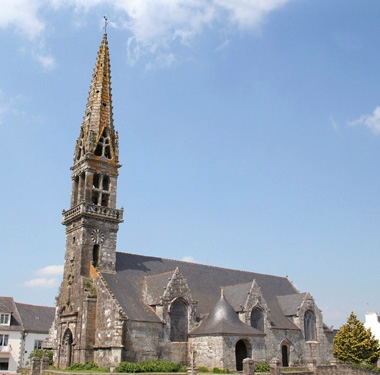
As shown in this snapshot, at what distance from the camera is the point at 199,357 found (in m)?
37.1

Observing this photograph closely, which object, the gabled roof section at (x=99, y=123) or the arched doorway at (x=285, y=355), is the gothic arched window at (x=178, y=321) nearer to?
the arched doorway at (x=285, y=355)

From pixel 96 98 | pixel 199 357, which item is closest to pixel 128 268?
pixel 199 357

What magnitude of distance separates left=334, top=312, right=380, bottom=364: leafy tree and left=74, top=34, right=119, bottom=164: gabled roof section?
96.6ft

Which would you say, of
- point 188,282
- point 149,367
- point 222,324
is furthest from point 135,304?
point 188,282

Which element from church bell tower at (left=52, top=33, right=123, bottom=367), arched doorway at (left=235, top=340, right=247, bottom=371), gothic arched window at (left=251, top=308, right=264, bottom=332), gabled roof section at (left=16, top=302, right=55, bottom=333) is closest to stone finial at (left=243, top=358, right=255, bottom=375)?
arched doorway at (left=235, top=340, right=247, bottom=371)

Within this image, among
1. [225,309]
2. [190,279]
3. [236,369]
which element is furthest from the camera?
[190,279]

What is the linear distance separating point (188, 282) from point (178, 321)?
20.0 feet

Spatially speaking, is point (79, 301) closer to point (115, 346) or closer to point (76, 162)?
point (115, 346)

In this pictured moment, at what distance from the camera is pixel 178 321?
3838cm

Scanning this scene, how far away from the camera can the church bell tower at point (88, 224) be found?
3800 cm

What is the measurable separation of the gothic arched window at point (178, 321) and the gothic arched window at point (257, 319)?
7.06m

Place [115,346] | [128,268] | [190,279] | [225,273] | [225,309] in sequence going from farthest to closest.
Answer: [225,273] < [190,279] < [128,268] < [225,309] < [115,346]

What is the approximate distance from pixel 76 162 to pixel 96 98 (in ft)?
21.3

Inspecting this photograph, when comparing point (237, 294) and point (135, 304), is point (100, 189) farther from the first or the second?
point (237, 294)
